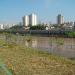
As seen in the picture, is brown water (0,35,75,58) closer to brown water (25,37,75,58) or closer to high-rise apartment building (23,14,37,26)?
brown water (25,37,75,58)

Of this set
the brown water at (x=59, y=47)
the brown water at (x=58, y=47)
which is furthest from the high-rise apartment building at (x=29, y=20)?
the brown water at (x=59, y=47)

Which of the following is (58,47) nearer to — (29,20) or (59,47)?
(59,47)

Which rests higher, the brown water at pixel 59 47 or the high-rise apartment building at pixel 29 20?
the high-rise apartment building at pixel 29 20

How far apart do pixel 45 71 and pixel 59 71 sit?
452 millimetres

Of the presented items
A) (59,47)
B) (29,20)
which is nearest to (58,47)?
(59,47)

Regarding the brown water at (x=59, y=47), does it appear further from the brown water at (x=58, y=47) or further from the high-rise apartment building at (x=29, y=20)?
the high-rise apartment building at (x=29, y=20)

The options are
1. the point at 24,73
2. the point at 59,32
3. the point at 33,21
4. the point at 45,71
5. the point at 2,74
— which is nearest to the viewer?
the point at 2,74

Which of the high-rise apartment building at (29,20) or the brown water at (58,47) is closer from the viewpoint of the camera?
the brown water at (58,47)

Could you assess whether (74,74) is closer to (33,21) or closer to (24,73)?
(24,73)

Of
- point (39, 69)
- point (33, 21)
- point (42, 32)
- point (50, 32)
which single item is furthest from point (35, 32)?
point (39, 69)

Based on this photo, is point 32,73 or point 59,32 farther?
point 59,32

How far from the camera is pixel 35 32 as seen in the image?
9131 centimetres

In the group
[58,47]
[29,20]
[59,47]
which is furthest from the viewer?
[29,20]

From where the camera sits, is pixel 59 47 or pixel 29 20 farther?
pixel 29 20
